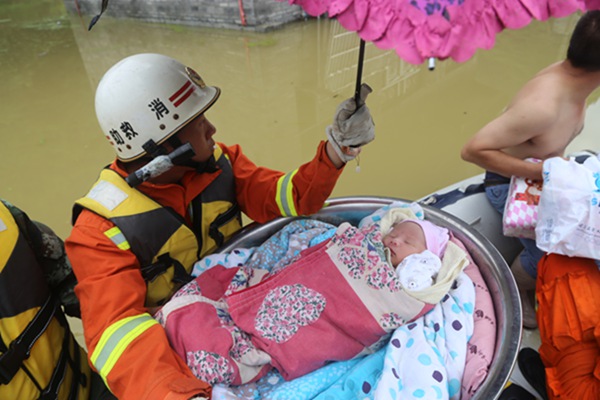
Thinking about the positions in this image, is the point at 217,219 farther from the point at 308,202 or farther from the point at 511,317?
the point at 511,317

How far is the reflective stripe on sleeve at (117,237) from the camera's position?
4.68ft

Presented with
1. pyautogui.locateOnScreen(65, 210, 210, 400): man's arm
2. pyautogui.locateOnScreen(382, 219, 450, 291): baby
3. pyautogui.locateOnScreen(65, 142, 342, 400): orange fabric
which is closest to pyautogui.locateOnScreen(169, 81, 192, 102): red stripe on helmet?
pyautogui.locateOnScreen(65, 142, 342, 400): orange fabric

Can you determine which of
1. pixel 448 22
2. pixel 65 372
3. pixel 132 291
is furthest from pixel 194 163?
pixel 448 22

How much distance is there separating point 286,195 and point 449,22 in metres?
1.16

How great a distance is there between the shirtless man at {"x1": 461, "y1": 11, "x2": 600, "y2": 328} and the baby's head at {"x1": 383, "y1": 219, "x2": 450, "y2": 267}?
548 millimetres

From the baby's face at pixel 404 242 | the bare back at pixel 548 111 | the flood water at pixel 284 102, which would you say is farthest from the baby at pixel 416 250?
the flood water at pixel 284 102

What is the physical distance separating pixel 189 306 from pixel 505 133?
5.50 feet

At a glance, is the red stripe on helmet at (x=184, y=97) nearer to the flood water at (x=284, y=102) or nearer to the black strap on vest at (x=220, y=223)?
the black strap on vest at (x=220, y=223)

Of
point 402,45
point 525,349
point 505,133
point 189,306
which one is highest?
point 402,45

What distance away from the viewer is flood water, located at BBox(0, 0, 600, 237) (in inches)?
146

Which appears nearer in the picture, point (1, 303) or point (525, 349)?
point (1, 303)

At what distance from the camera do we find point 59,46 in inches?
277

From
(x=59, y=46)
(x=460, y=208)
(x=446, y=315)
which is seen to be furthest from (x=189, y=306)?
(x=59, y=46)

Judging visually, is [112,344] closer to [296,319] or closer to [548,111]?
[296,319]
